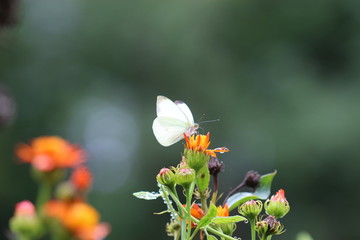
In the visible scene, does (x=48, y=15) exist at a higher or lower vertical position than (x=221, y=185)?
higher

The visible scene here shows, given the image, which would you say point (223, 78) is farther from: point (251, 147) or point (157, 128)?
point (157, 128)

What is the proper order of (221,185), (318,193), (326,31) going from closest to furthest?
(221,185)
(318,193)
(326,31)

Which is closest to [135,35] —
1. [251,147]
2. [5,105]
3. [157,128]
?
[251,147]

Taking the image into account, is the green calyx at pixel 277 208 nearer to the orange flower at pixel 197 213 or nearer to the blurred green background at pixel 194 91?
the orange flower at pixel 197 213

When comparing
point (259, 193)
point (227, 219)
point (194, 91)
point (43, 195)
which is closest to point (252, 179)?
point (259, 193)

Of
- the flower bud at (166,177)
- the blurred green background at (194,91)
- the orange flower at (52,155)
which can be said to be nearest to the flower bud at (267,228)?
the flower bud at (166,177)

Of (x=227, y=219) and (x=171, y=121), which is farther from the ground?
(x=171, y=121)

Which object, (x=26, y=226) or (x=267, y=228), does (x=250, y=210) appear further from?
(x=26, y=226)
